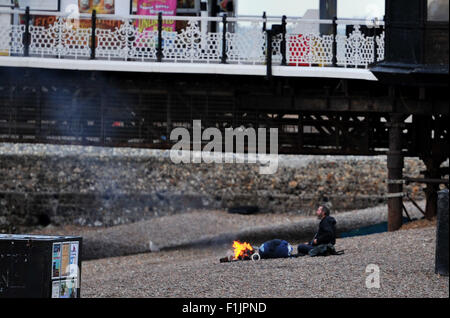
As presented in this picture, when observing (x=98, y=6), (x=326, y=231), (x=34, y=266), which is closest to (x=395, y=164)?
(x=326, y=231)

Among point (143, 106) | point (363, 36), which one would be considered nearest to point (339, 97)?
point (363, 36)

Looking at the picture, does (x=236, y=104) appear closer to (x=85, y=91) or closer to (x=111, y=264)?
(x=85, y=91)

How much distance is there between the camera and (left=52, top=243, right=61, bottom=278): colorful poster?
49.5 feet

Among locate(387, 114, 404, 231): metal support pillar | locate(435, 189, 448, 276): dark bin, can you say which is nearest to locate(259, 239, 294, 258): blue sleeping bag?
locate(435, 189, 448, 276): dark bin

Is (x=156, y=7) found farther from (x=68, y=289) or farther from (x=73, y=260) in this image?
(x=68, y=289)

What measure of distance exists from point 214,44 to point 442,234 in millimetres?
11116

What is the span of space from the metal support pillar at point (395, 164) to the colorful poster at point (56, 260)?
463 inches

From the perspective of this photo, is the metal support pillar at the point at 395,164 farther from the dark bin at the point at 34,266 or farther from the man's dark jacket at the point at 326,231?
the dark bin at the point at 34,266

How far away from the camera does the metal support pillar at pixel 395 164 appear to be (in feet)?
82.2

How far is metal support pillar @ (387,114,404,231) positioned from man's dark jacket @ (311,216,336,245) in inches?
195

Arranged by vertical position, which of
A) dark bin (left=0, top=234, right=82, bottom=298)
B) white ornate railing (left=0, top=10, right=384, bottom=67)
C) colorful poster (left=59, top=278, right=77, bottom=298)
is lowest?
colorful poster (left=59, top=278, right=77, bottom=298)

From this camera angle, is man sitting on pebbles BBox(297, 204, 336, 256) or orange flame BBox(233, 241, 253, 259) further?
orange flame BBox(233, 241, 253, 259)

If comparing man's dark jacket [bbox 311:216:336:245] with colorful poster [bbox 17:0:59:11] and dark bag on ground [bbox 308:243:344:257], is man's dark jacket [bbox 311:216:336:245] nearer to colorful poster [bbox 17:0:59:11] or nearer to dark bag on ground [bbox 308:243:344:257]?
dark bag on ground [bbox 308:243:344:257]

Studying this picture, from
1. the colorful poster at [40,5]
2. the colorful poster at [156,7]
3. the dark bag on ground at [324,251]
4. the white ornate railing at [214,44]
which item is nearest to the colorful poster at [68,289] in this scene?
the dark bag on ground at [324,251]
